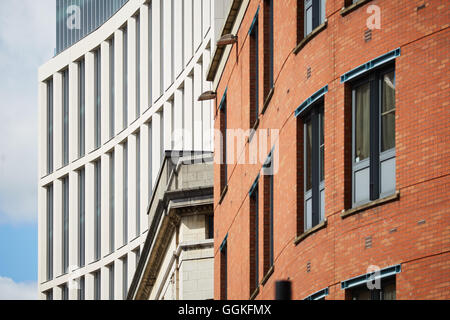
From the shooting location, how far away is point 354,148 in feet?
86.5

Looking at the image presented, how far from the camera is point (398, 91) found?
24.5 m

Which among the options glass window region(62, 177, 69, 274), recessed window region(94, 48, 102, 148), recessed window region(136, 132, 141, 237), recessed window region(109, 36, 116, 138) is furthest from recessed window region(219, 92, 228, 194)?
glass window region(62, 177, 69, 274)

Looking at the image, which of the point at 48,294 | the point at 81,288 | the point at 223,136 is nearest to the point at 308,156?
the point at 223,136

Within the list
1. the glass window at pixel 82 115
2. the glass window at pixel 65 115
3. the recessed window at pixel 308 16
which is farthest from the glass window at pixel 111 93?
the recessed window at pixel 308 16

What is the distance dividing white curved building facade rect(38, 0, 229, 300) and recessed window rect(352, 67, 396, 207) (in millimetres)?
37792

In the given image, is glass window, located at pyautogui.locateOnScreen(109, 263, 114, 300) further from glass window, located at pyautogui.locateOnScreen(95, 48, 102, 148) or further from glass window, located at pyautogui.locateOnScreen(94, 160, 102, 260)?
glass window, located at pyautogui.locateOnScreen(95, 48, 102, 148)

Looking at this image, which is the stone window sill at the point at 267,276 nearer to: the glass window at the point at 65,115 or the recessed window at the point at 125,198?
the recessed window at the point at 125,198

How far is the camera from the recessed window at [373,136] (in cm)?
2499

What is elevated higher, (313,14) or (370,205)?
(313,14)

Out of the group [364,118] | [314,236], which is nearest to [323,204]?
[314,236]

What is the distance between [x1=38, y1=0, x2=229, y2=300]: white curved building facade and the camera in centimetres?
7138

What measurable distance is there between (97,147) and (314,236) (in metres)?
60.9

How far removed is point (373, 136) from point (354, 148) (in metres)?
0.90

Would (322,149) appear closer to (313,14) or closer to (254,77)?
(313,14)
